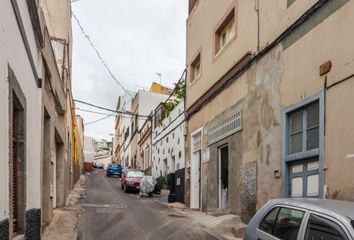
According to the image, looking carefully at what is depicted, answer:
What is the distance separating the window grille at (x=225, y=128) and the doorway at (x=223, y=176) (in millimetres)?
496

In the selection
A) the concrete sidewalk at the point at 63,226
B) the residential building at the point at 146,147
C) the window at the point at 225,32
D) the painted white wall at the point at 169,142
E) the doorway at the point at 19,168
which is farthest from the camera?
the residential building at the point at 146,147

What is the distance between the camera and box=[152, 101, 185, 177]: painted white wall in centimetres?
2097

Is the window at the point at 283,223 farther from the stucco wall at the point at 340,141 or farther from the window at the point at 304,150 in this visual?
the window at the point at 304,150

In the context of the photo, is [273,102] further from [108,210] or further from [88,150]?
[88,150]

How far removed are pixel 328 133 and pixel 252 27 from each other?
5.06m

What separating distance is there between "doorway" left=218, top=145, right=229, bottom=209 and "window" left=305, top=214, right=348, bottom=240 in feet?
32.3

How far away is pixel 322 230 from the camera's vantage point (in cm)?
412

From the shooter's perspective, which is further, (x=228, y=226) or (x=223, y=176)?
(x=223, y=176)

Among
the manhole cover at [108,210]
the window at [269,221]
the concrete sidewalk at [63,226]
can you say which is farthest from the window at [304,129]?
the manhole cover at [108,210]

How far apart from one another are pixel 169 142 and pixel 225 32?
10.0 meters

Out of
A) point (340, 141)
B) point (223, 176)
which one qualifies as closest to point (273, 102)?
point (340, 141)

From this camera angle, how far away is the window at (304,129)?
8.52 meters

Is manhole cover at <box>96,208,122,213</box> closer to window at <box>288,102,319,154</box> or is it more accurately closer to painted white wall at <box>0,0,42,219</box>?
painted white wall at <box>0,0,42,219</box>

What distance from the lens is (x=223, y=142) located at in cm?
1397
